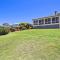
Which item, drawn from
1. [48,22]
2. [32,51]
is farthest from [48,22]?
[32,51]

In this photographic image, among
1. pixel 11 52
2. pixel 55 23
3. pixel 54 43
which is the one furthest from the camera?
pixel 55 23

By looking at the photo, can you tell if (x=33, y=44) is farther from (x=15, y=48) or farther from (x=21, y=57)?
(x=21, y=57)

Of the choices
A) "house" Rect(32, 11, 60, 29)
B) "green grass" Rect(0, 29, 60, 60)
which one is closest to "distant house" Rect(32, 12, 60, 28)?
"house" Rect(32, 11, 60, 29)

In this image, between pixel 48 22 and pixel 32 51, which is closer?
pixel 32 51

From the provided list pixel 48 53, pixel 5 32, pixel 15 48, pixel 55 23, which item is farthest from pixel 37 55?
pixel 55 23

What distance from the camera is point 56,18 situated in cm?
5466

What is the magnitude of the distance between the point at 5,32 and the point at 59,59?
65.2 feet

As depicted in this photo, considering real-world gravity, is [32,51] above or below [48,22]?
below

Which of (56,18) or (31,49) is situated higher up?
(56,18)

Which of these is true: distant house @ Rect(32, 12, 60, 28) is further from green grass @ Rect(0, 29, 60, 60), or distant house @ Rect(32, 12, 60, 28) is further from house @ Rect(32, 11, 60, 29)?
green grass @ Rect(0, 29, 60, 60)

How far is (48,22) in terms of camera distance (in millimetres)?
58250

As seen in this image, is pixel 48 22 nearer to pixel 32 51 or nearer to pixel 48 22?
pixel 48 22

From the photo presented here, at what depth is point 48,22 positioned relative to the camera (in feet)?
191

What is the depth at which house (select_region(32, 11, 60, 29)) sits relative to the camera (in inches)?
2089
